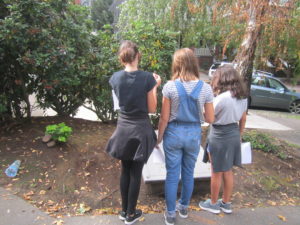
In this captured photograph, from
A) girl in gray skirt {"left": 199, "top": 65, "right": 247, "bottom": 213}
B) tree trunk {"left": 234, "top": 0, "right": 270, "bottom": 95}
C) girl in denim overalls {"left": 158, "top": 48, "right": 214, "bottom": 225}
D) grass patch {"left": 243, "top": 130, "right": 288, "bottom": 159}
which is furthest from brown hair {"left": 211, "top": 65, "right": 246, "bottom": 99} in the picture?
grass patch {"left": 243, "top": 130, "right": 288, "bottom": 159}

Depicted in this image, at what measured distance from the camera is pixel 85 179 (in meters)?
3.29

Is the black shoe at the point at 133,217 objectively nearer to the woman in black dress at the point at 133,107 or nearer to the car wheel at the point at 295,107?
the woman in black dress at the point at 133,107

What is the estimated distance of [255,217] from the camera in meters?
2.95

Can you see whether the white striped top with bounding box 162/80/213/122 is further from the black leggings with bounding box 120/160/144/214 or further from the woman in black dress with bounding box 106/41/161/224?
the black leggings with bounding box 120/160/144/214

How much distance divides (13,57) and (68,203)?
2.28 metres

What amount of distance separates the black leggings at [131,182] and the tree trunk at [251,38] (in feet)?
8.36

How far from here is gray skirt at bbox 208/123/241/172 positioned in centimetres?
265

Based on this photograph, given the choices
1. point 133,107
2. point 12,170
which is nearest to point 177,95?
point 133,107

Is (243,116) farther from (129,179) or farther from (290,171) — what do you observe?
(290,171)

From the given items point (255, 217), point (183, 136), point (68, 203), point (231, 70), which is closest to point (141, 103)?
point (183, 136)

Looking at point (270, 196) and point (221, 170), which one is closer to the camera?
point (221, 170)

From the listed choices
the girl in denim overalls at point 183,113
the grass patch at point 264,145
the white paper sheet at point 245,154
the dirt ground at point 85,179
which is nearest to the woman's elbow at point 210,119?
the girl in denim overalls at point 183,113

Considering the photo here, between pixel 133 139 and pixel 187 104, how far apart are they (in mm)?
563

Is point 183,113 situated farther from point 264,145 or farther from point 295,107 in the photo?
point 295,107
